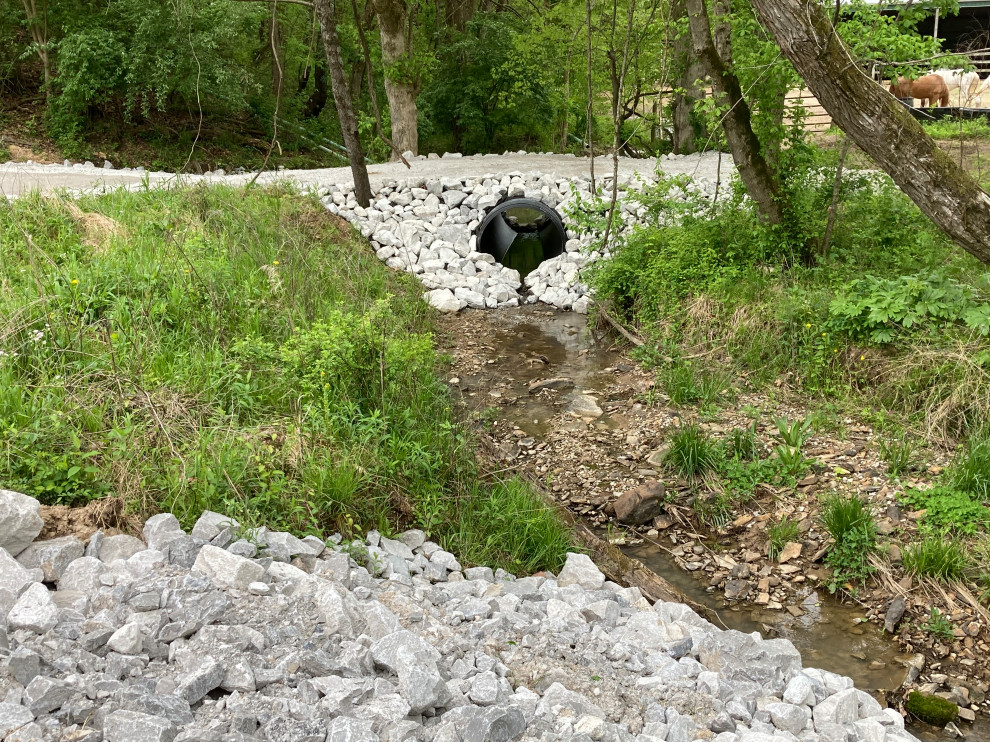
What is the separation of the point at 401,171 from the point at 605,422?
7.60m

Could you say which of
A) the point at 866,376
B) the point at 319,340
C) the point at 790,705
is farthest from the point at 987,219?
the point at 319,340

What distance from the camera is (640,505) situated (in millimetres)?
5918

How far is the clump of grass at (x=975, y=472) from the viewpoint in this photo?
537cm

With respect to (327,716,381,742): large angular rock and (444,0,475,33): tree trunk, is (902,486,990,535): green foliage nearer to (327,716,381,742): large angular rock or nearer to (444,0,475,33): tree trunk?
(327,716,381,742): large angular rock

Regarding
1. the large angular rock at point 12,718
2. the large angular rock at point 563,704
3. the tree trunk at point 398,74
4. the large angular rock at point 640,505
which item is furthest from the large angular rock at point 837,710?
the tree trunk at point 398,74

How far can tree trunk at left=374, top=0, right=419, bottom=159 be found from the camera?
14.6 m

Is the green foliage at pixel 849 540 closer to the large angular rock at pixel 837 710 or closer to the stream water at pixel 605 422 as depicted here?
the stream water at pixel 605 422

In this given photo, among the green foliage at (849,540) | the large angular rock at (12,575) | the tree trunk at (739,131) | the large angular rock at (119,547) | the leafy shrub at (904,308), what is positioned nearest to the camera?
the large angular rock at (12,575)

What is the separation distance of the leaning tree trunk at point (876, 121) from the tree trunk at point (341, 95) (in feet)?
19.6

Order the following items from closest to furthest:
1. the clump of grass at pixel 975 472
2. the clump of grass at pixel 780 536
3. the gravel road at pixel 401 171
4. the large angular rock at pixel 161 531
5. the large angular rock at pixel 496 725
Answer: the large angular rock at pixel 496 725
the large angular rock at pixel 161 531
the clump of grass at pixel 975 472
the clump of grass at pixel 780 536
the gravel road at pixel 401 171

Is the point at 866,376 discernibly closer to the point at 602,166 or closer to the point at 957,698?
the point at 957,698

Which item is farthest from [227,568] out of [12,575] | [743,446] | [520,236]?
[520,236]

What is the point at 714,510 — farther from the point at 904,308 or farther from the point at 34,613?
the point at 34,613

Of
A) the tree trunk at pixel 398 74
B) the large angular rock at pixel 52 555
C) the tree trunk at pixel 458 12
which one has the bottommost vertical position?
the large angular rock at pixel 52 555
